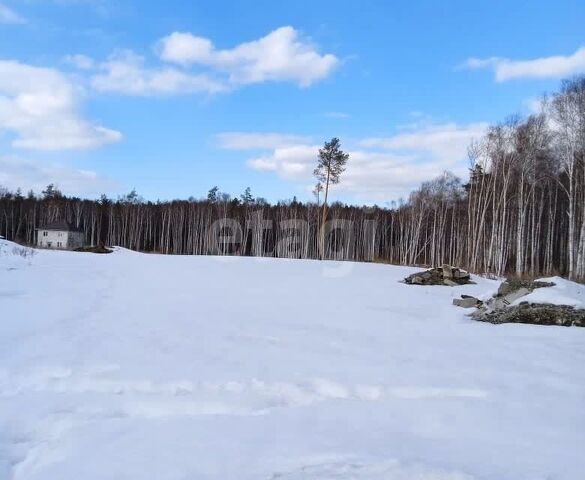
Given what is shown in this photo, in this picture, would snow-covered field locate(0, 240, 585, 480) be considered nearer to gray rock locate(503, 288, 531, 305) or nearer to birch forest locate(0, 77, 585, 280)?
gray rock locate(503, 288, 531, 305)

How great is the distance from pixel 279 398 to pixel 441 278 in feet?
40.8

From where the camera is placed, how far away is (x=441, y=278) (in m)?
14.7

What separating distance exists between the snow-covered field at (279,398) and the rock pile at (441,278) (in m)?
7.59

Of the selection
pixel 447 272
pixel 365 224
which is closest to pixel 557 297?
pixel 447 272

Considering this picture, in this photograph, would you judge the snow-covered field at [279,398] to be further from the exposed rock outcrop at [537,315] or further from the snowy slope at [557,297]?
the snowy slope at [557,297]

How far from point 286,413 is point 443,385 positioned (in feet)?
5.14

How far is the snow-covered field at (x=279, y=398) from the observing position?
238 cm

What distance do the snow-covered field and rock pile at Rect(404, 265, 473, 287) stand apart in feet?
24.9

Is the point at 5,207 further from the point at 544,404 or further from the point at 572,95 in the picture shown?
the point at 544,404

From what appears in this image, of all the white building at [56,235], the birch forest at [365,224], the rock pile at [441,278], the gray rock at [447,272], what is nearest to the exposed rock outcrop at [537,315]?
the rock pile at [441,278]

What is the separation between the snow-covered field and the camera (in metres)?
2.38

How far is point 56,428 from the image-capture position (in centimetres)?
274

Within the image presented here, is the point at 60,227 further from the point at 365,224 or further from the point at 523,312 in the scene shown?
the point at 523,312

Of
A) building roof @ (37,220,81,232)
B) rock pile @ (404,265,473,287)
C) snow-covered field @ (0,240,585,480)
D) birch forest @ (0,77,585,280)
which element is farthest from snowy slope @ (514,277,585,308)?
building roof @ (37,220,81,232)
